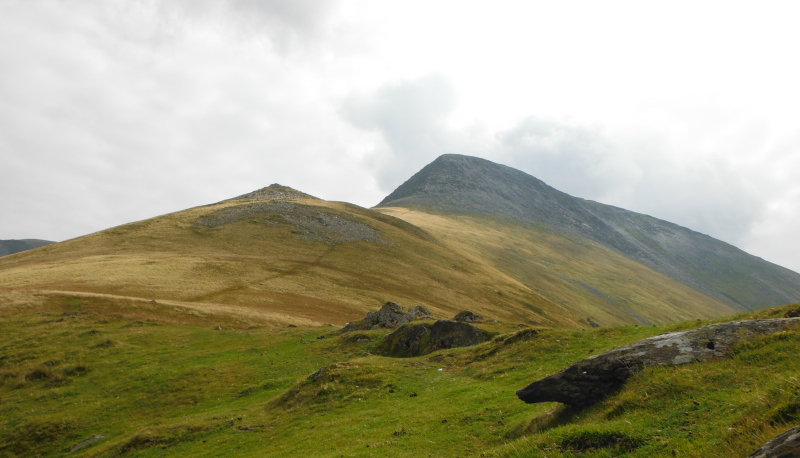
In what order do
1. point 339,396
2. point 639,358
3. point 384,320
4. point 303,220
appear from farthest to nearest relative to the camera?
point 303,220, point 384,320, point 339,396, point 639,358

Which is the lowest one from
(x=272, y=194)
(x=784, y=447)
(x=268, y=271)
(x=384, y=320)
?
(x=384, y=320)

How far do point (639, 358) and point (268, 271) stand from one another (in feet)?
288

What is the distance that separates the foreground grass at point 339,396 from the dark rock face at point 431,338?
3016 millimetres

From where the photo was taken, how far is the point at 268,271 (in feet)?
312

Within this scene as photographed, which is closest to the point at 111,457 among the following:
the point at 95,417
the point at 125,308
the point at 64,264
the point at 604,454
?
the point at 95,417

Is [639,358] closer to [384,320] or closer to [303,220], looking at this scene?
[384,320]

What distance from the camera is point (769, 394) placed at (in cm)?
1093

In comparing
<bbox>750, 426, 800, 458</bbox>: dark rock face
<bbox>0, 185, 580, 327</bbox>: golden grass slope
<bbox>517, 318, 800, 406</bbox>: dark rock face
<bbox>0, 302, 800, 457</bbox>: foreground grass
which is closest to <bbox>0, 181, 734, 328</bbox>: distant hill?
<bbox>0, 185, 580, 327</bbox>: golden grass slope

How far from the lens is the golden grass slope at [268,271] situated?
6838cm

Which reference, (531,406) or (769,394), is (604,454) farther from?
(531,406)

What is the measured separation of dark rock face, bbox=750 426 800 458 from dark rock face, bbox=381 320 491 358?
102 ft

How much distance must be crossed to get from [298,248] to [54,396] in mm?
78527

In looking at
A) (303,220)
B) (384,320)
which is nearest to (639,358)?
(384,320)

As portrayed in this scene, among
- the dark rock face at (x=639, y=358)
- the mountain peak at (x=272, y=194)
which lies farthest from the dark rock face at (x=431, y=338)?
the mountain peak at (x=272, y=194)
